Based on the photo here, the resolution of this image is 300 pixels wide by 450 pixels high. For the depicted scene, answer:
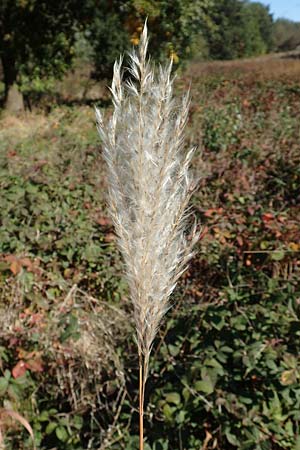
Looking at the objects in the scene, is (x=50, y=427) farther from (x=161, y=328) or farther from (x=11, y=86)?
(x=11, y=86)

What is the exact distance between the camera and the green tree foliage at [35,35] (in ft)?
42.0

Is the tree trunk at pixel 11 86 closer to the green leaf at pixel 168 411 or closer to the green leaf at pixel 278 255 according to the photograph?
the green leaf at pixel 278 255

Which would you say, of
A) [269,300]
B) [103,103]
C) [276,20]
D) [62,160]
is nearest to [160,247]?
[269,300]

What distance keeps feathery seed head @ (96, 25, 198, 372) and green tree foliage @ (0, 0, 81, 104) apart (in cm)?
1184

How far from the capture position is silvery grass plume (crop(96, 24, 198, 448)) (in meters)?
0.84

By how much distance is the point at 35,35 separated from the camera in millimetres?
13281

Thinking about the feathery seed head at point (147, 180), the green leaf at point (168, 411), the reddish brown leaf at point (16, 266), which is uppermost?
the feathery seed head at point (147, 180)

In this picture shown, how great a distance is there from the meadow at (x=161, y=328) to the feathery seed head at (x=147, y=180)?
27 cm

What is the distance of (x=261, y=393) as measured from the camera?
192 centimetres

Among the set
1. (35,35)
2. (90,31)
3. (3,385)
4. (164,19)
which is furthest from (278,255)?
(90,31)

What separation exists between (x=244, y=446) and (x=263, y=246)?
1.17 m

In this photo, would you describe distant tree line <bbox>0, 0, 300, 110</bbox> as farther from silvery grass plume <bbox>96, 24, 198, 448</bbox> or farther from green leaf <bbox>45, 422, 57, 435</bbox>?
silvery grass plume <bbox>96, 24, 198, 448</bbox>

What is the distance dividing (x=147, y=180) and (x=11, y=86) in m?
14.7

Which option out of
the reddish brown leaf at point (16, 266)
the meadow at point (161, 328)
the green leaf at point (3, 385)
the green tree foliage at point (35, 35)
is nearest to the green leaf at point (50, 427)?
the meadow at point (161, 328)
